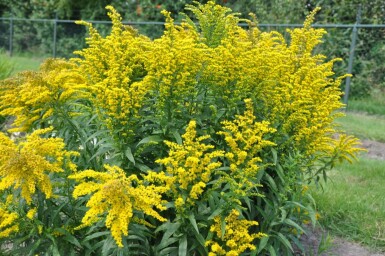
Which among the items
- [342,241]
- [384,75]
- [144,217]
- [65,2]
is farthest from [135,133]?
[65,2]

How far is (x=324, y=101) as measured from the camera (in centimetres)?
334

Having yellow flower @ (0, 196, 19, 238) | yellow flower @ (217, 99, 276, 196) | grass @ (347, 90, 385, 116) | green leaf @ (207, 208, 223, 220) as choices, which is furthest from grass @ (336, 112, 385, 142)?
yellow flower @ (0, 196, 19, 238)

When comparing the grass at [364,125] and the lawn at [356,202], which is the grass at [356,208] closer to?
the lawn at [356,202]

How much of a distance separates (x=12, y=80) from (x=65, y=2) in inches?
589

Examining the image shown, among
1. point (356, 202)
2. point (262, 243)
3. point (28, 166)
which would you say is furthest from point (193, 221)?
point (356, 202)

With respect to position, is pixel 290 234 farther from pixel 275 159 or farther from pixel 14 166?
pixel 14 166

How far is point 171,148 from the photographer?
2.71m

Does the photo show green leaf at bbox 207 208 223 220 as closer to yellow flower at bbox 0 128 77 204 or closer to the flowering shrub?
the flowering shrub

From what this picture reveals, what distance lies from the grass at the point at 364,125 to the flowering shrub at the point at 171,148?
4.01m

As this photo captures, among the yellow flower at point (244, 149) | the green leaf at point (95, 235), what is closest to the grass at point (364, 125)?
the yellow flower at point (244, 149)

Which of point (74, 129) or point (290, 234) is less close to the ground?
point (74, 129)

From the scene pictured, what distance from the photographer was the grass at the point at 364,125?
7.70 meters

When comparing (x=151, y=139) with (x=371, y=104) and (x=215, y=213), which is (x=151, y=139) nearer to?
(x=215, y=213)

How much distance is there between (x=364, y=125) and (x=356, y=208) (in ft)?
13.9
